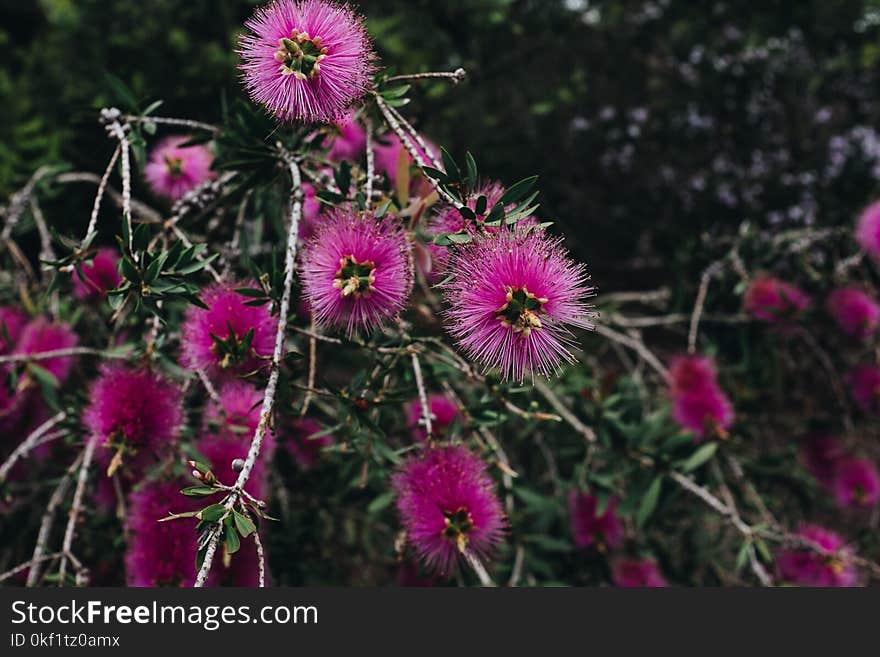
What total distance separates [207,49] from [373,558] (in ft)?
5.59

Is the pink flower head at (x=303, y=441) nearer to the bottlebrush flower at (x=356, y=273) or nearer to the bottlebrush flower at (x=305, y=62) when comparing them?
the bottlebrush flower at (x=356, y=273)

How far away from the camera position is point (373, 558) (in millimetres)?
2051

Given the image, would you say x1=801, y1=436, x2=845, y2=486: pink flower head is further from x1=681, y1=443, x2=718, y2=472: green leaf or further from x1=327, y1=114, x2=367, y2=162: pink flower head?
x1=327, y1=114, x2=367, y2=162: pink flower head

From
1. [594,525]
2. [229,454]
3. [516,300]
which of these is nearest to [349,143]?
[229,454]

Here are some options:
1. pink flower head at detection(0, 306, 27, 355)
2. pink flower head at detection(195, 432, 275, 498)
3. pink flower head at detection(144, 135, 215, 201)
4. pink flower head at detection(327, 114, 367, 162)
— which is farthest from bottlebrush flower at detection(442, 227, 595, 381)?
pink flower head at detection(0, 306, 27, 355)

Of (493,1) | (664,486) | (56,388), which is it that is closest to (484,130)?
(493,1)

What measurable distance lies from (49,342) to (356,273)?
1019 millimetres

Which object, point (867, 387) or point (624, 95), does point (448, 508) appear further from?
point (624, 95)

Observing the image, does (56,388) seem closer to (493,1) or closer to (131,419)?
(131,419)

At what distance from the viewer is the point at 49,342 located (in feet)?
5.21

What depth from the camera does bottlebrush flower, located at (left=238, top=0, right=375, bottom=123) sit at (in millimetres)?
896

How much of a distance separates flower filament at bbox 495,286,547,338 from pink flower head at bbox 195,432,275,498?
518mm

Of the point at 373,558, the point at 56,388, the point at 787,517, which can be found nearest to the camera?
the point at 56,388

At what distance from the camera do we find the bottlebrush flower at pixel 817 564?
1.59 metres
